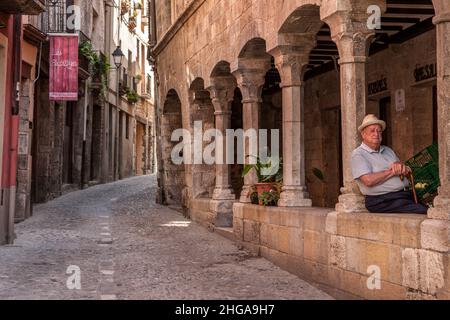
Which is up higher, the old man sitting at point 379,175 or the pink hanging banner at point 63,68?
the pink hanging banner at point 63,68

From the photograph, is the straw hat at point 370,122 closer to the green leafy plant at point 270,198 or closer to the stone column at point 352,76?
the stone column at point 352,76

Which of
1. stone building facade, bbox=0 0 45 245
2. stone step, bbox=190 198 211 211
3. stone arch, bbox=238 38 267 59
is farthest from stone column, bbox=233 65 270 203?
stone building facade, bbox=0 0 45 245

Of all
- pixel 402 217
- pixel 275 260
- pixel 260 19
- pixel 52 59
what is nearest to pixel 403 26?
pixel 260 19

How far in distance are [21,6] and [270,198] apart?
4683 mm

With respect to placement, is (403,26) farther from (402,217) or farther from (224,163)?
(402,217)

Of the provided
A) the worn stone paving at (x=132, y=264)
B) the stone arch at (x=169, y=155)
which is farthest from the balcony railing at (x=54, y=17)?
the worn stone paving at (x=132, y=264)

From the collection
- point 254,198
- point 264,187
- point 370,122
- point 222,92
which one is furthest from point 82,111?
point 370,122

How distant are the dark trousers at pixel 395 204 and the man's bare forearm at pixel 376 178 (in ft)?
0.53

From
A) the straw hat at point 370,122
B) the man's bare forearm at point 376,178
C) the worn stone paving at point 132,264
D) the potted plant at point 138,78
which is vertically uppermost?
the potted plant at point 138,78

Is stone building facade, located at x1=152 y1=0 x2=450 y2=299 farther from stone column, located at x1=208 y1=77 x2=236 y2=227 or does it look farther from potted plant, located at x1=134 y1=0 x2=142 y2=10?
potted plant, located at x1=134 y1=0 x2=142 y2=10

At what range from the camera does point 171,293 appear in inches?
222

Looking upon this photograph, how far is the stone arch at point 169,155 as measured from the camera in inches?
618

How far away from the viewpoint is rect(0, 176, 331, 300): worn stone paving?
568cm

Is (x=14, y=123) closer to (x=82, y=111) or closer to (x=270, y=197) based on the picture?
(x=270, y=197)
